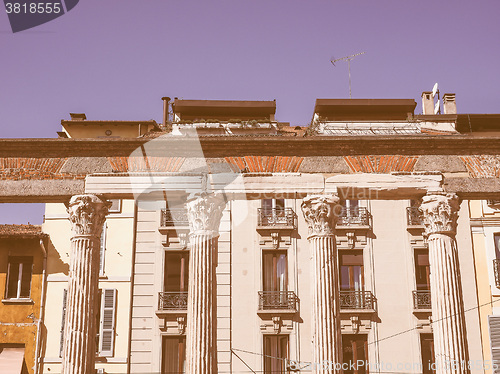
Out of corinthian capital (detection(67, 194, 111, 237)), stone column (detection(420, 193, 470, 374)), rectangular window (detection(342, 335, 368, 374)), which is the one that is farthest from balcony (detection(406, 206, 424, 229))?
corinthian capital (detection(67, 194, 111, 237))

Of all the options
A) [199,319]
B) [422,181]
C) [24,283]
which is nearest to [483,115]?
[422,181]

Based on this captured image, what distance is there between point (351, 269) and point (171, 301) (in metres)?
6.08

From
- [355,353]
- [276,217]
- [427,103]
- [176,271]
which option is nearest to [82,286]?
[176,271]

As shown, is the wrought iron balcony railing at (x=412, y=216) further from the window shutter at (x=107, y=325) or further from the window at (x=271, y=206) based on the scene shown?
the window shutter at (x=107, y=325)

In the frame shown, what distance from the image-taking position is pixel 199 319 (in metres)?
13.5

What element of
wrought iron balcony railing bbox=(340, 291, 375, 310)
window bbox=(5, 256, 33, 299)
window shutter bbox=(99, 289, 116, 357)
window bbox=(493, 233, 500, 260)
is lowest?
window shutter bbox=(99, 289, 116, 357)

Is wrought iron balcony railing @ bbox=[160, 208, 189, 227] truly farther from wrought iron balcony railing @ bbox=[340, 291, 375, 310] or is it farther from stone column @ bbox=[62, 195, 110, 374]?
stone column @ bbox=[62, 195, 110, 374]

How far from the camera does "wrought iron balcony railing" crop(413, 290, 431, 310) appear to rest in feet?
69.0

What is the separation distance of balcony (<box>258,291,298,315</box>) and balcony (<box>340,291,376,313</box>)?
1.59m

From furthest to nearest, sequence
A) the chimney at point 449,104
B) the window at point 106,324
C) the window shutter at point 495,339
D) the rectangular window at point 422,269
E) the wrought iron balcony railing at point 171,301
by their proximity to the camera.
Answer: the chimney at point 449,104 < the rectangular window at point 422,269 < the wrought iron balcony railing at point 171,301 < the window at point 106,324 < the window shutter at point 495,339

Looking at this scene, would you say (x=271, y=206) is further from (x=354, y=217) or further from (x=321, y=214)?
(x=321, y=214)

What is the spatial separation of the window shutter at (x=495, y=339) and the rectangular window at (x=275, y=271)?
676cm

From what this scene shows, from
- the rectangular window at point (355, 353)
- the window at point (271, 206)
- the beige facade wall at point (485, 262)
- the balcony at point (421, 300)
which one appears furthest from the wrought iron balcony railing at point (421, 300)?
the window at point (271, 206)

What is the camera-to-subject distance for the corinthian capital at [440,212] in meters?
14.2
